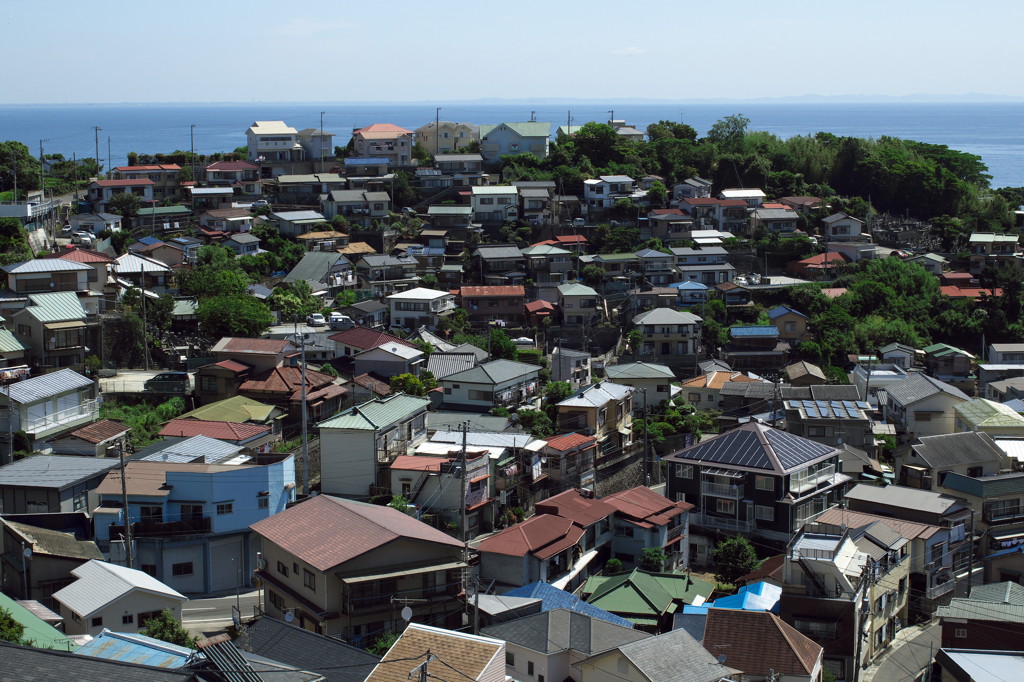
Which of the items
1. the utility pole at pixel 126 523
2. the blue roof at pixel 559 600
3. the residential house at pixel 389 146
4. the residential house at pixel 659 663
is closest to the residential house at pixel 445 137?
the residential house at pixel 389 146

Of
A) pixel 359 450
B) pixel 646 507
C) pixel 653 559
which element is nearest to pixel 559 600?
pixel 653 559

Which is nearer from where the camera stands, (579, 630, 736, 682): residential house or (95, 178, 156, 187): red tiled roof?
(579, 630, 736, 682): residential house

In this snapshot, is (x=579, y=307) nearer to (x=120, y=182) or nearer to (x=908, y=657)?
(x=908, y=657)

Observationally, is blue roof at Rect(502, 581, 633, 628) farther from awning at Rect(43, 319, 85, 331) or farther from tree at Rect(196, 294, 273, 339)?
awning at Rect(43, 319, 85, 331)

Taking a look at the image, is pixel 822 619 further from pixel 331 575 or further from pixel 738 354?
pixel 738 354

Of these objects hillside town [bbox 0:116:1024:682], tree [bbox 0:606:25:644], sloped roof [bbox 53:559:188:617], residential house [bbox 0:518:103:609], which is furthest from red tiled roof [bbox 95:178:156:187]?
tree [bbox 0:606:25:644]

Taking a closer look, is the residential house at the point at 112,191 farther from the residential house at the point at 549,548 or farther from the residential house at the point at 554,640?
the residential house at the point at 554,640
